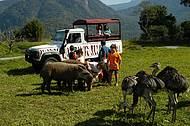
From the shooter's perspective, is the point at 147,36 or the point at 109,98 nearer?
the point at 109,98

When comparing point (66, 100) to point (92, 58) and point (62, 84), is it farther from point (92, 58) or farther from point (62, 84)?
point (92, 58)

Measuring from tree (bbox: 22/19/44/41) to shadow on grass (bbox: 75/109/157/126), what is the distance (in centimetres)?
5236

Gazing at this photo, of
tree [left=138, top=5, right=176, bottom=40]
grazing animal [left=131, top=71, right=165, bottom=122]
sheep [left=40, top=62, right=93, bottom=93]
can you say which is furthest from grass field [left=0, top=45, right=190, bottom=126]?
tree [left=138, top=5, right=176, bottom=40]

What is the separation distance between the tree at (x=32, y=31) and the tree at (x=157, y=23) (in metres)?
16.5

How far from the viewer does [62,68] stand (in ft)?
46.9


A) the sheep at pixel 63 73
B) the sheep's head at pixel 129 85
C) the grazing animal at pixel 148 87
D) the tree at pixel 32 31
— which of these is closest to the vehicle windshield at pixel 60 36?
the sheep at pixel 63 73

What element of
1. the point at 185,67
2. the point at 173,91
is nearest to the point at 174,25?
the point at 185,67

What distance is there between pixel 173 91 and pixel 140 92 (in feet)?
3.23

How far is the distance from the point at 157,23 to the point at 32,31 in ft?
65.7

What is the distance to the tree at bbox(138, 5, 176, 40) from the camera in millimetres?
58234

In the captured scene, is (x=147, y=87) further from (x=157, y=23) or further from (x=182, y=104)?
(x=157, y=23)

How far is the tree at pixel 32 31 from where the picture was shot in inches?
2474

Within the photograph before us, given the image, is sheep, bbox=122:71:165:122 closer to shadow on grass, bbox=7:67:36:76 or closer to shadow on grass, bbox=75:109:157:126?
shadow on grass, bbox=75:109:157:126

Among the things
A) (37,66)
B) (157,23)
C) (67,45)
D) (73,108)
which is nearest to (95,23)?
(67,45)
